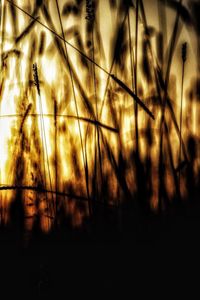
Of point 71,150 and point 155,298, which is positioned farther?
point 71,150

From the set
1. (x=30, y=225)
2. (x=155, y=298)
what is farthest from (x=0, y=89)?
(x=155, y=298)

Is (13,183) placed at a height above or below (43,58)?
below

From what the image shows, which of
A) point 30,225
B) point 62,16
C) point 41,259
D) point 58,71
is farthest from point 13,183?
point 62,16

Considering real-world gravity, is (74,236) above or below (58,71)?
below

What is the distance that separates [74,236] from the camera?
0.76 m

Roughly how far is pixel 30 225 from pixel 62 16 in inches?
23.2

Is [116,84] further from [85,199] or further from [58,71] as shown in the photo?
[85,199]

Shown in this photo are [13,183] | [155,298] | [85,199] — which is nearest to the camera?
[155,298]

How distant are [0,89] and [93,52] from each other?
0.32 meters

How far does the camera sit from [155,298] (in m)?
0.64

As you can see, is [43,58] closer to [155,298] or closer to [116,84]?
[116,84]

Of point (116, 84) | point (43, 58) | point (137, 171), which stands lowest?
point (137, 171)

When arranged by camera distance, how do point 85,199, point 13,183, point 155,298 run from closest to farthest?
point 155,298 → point 85,199 → point 13,183

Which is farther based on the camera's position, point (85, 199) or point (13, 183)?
point (13, 183)
